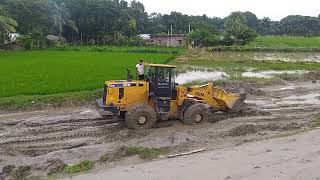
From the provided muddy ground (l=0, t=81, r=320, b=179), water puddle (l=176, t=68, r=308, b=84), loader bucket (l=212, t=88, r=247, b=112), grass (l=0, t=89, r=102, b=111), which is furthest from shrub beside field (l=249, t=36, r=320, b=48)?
loader bucket (l=212, t=88, r=247, b=112)

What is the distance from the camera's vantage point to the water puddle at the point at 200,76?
27.9 meters

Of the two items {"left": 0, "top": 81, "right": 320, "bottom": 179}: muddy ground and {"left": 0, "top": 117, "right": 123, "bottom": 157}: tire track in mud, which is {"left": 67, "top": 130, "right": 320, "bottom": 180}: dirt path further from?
{"left": 0, "top": 117, "right": 123, "bottom": 157}: tire track in mud

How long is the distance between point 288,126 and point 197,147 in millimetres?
3922

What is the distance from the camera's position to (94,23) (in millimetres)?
77250

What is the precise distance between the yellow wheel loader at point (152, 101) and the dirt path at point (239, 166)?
306cm

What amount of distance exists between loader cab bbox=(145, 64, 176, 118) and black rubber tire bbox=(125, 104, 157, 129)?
1.21 feet

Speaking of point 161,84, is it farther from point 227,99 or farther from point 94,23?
point 94,23

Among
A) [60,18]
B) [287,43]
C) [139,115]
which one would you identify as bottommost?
[139,115]

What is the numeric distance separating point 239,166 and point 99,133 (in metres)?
5.17

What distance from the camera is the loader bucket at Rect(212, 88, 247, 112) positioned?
53.1 feet

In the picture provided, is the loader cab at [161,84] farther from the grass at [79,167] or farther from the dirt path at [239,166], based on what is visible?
the grass at [79,167]

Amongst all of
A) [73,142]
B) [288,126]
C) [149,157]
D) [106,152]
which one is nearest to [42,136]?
[73,142]

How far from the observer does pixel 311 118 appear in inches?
650

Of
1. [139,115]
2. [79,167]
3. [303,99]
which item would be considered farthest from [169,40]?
[79,167]
